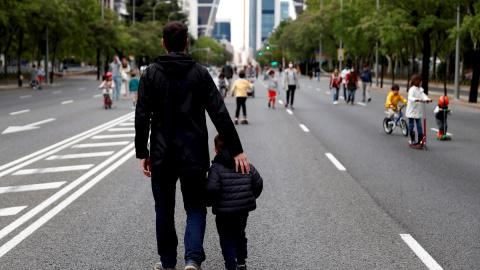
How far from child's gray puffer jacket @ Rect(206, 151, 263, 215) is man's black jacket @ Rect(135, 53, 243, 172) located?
0.08 meters

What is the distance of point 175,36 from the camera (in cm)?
461

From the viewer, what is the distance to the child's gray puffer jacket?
4.66 m

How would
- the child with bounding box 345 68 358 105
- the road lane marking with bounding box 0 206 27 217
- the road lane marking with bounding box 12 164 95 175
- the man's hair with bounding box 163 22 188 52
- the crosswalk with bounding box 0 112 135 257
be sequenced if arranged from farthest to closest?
the child with bounding box 345 68 358 105, the road lane marking with bounding box 12 164 95 175, the crosswalk with bounding box 0 112 135 257, the road lane marking with bounding box 0 206 27 217, the man's hair with bounding box 163 22 188 52

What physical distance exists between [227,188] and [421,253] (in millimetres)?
2134

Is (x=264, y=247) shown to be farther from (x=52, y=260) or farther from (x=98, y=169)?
(x=98, y=169)

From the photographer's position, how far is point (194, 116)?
15.3 feet

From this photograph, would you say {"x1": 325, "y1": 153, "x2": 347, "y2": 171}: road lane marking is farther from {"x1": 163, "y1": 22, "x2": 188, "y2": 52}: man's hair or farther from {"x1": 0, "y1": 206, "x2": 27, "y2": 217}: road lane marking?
{"x1": 163, "y1": 22, "x2": 188, "y2": 52}: man's hair

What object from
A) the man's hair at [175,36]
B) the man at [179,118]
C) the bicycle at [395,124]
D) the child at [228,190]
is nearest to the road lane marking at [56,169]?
the man at [179,118]

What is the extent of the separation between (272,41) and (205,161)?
18435cm

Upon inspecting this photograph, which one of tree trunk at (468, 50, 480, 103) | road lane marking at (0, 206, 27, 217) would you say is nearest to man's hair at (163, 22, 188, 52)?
road lane marking at (0, 206, 27, 217)

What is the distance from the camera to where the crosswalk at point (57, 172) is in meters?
7.57

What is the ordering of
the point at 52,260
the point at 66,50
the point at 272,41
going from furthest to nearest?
the point at 272,41 → the point at 66,50 → the point at 52,260

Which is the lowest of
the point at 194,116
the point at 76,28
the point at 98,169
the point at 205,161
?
the point at 98,169

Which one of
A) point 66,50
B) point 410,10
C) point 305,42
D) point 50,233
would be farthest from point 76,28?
point 50,233
